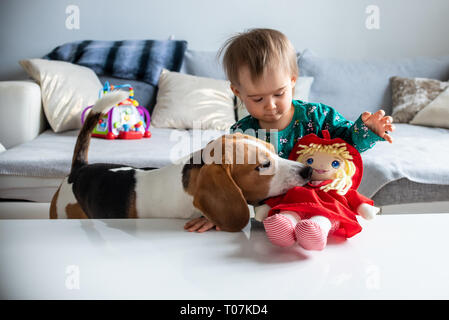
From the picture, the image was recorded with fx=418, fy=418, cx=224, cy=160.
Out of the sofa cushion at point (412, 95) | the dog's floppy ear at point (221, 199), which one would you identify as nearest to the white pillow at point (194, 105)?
the sofa cushion at point (412, 95)

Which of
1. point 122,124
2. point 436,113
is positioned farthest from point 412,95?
point 122,124

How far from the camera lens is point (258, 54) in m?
0.92

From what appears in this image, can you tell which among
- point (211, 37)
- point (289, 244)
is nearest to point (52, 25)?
point (211, 37)

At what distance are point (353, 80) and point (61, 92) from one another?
1.68 m

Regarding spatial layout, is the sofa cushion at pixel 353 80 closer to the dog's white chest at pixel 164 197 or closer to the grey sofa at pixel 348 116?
the grey sofa at pixel 348 116

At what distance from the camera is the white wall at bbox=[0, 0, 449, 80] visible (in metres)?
2.76

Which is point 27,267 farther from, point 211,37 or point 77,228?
point 211,37

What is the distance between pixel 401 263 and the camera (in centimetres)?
64

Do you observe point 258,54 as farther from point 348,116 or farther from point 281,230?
point 348,116

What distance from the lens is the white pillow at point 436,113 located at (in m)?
2.28

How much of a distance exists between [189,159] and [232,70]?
0.29m

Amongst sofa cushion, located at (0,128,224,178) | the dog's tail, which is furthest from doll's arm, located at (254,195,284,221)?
sofa cushion, located at (0,128,224,178)

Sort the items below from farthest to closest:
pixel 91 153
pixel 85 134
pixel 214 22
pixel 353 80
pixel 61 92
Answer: pixel 214 22, pixel 353 80, pixel 61 92, pixel 91 153, pixel 85 134

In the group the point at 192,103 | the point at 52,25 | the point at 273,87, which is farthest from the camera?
the point at 52,25
